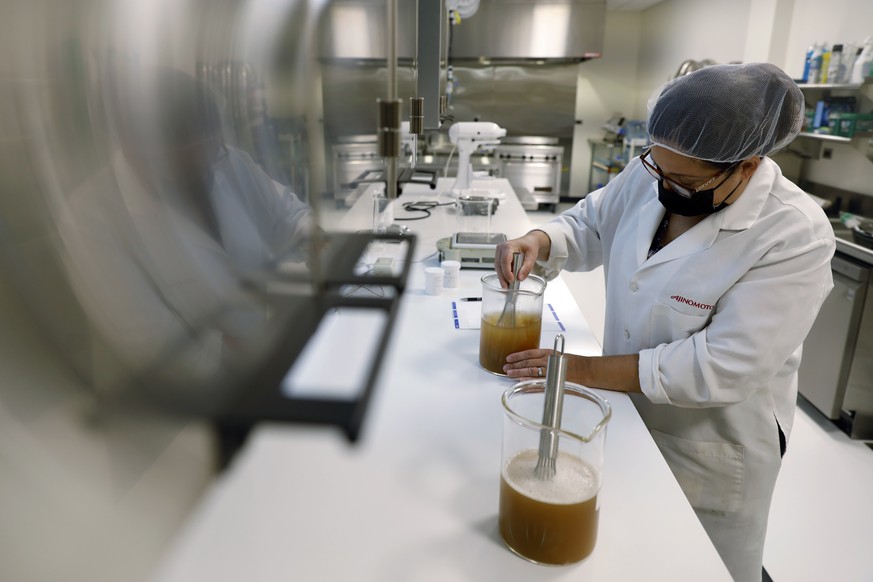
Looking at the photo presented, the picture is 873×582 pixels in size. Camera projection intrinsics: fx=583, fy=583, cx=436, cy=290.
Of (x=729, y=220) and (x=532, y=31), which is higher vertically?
(x=532, y=31)

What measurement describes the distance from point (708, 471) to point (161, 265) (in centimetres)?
142

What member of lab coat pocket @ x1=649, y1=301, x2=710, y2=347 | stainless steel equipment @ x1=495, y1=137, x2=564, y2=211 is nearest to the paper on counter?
lab coat pocket @ x1=649, y1=301, x2=710, y2=347

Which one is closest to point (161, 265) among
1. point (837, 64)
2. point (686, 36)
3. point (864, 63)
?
point (864, 63)

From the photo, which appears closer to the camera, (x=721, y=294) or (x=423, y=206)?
(x=721, y=294)

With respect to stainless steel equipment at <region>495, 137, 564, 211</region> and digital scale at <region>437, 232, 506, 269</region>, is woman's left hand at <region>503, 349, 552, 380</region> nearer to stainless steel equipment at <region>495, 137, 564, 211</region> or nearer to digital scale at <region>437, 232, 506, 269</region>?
digital scale at <region>437, 232, 506, 269</region>

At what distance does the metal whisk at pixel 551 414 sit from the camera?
83 cm

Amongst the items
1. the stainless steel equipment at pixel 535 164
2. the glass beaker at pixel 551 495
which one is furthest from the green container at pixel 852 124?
the stainless steel equipment at pixel 535 164

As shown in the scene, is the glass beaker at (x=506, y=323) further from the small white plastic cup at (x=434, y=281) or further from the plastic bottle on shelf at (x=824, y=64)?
the plastic bottle on shelf at (x=824, y=64)

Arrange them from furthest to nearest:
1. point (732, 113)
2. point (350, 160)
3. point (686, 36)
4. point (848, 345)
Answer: point (686, 36)
point (848, 345)
point (732, 113)
point (350, 160)

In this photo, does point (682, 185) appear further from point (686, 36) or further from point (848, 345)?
point (686, 36)

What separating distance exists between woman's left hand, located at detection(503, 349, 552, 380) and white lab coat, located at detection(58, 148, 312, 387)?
0.99 metres

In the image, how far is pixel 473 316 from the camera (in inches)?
66.5

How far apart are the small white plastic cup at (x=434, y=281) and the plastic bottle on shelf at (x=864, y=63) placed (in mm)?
2545

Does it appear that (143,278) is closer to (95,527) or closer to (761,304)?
(95,527)
